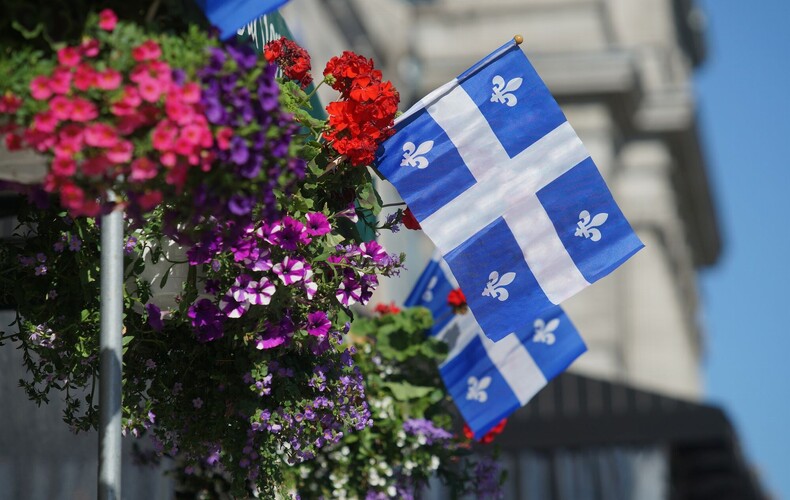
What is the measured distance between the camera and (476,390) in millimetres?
9227

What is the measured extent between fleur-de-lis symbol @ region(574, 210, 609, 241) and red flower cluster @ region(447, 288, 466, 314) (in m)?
A: 2.16

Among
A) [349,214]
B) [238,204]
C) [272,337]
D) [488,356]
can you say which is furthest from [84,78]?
[488,356]

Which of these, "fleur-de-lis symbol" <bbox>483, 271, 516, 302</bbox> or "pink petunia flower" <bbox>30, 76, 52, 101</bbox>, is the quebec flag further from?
"pink petunia flower" <bbox>30, 76, 52, 101</bbox>

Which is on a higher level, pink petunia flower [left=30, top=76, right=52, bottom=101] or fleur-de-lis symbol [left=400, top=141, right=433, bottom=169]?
fleur-de-lis symbol [left=400, top=141, right=433, bottom=169]

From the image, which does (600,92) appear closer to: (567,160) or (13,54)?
(567,160)

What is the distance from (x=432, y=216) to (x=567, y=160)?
64 centimetres

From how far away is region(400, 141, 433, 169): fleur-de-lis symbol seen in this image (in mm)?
6938

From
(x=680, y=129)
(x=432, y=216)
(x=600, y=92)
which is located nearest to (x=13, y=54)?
(x=432, y=216)

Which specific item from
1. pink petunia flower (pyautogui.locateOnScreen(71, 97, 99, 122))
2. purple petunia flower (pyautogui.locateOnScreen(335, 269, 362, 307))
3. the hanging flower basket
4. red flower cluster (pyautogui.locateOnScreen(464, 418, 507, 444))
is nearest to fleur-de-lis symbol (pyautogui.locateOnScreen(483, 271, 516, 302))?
the hanging flower basket

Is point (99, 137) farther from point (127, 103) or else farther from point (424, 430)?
point (424, 430)

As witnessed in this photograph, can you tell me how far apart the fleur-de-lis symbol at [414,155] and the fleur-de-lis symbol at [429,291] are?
2663 mm

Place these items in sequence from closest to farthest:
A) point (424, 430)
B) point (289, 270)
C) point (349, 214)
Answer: point (289, 270)
point (349, 214)
point (424, 430)

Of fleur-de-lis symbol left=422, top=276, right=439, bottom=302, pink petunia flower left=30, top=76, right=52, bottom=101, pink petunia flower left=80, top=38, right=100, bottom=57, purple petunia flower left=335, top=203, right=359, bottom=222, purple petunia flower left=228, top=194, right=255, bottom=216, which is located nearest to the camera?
pink petunia flower left=30, top=76, right=52, bottom=101

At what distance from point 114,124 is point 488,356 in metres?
5.16
